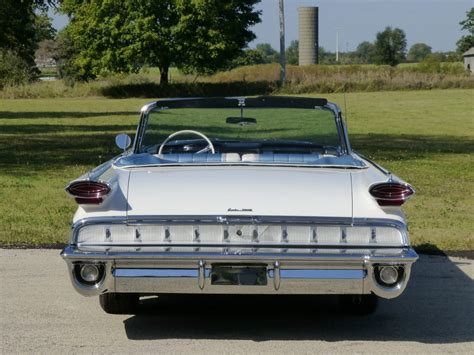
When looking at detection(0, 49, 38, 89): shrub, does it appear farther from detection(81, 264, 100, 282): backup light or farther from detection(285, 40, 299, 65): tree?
detection(285, 40, 299, 65): tree

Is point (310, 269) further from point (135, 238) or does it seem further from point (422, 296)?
point (422, 296)

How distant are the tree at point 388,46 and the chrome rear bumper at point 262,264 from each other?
126 m

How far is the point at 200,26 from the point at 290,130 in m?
58.6

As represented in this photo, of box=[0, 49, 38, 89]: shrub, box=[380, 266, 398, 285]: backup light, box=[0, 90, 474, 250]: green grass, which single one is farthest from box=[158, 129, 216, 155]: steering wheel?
box=[0, 49, 38, 89]: shrub

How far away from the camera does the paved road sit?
5.68m

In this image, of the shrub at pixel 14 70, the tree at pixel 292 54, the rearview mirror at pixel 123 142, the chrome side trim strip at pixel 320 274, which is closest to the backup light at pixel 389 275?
the chrome side trim strip at pixel 320 274

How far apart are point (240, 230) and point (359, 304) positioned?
1.25 m

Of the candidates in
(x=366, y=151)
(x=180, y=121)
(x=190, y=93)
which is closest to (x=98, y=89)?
(x=190, y=93)

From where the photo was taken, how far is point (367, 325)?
20.3 ft

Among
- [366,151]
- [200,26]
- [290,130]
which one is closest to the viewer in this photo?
[290,130]

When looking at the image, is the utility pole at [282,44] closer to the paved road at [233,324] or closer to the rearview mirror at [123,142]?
the rearview mirror at [123,142]

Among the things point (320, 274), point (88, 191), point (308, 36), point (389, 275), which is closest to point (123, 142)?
point (88, 191)

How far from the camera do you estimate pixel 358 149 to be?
67.1ft

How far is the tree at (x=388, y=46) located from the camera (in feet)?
434
